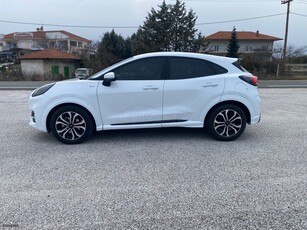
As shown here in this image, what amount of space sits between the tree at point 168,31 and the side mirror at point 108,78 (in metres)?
28.6

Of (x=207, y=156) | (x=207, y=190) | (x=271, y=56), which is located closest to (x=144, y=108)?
(x=207, y=156)

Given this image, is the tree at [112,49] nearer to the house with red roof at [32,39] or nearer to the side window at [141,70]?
the side window at [141,70]

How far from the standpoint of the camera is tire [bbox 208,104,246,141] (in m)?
4.78

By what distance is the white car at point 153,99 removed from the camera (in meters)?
4.57

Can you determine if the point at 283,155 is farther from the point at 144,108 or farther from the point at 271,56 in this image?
the point at 271,56

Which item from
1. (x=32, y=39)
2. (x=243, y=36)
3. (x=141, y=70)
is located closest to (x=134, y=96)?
(x=141, y=70)

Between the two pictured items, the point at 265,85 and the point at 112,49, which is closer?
the point at 265,85

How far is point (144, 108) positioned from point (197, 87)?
106 centimetres

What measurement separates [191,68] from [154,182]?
7.99 ft

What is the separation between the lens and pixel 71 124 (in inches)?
182

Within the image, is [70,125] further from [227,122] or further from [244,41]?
[244,41]

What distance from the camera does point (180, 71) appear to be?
475cm

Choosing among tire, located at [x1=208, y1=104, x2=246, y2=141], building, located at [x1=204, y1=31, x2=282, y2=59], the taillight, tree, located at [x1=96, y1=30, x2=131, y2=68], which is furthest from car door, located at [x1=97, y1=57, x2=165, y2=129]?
building, located at [x1=204, y1=31, x2=282, y2=59]

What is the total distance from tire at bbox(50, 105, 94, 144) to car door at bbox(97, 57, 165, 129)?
0.34 meters
